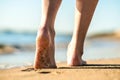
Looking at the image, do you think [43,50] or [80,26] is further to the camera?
[80,26]

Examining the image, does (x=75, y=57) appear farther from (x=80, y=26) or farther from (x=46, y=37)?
(x=46, y=37)

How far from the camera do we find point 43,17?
266 centimetres

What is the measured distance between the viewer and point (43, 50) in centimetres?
253

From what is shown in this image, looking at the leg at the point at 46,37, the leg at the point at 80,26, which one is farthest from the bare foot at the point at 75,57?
the leg at the point at 46,37

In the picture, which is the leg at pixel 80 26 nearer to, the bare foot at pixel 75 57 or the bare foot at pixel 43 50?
the bare foot at pixel 75 57

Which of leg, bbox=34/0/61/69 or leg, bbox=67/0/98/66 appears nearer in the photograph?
leg, bbox=34/0/61/69

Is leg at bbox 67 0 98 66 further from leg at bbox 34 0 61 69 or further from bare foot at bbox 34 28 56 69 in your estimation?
bare foot at bbox 34 28 56 69

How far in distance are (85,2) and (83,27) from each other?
20 cm

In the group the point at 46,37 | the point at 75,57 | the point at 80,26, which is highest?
the point at 80,26

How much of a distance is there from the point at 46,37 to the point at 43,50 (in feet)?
0.30

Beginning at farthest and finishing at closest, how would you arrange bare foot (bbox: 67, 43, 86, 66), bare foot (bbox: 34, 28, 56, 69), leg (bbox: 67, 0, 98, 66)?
bare foot (bbox: 67, 43, 86, 66)
leg (bbox: 67, 0, 98, 66)
bare foot (bbox: 34, 28, 56, 69)

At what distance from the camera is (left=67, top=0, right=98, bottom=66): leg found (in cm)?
275

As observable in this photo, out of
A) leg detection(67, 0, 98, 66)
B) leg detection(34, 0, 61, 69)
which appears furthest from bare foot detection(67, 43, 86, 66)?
leg detection(34, 0, 61, 69)

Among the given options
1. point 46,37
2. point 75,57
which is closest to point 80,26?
point 75,57
